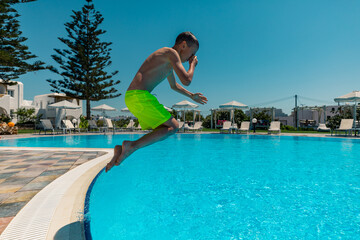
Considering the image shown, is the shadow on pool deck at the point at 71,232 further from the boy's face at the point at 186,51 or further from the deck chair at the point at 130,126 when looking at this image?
the deck chair at the point at 130,126

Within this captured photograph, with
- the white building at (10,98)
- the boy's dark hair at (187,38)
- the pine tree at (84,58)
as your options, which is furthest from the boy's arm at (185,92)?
the white building at (10,98)

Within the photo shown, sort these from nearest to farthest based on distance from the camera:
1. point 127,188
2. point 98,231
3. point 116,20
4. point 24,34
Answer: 1. point 98,231
2. point 127,188
3. point 24,34
4. point 116,20

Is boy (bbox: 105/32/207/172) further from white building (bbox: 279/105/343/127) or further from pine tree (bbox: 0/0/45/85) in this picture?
white building (bbox: 279/105/343/127)

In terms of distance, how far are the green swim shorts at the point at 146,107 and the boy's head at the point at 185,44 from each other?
460 mm

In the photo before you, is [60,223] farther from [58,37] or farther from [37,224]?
[58,37]

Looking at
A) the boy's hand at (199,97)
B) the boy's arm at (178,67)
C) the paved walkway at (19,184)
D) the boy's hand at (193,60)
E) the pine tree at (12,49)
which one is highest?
the pine tree at (12,49)

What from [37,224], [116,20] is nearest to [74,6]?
[116,20]

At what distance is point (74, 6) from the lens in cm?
1750

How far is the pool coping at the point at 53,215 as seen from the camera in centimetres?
119

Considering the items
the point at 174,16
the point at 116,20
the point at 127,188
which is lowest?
the point at 127,188

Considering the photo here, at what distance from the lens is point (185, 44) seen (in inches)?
66.9

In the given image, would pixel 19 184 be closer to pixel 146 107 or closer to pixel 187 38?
pixel 146 107

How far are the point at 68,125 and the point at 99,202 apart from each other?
12.8 meters

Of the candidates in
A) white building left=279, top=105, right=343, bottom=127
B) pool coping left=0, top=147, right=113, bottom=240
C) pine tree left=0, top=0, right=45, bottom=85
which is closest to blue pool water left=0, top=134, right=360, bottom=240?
pool coping left=0, top=147, right=113, bottom=240
